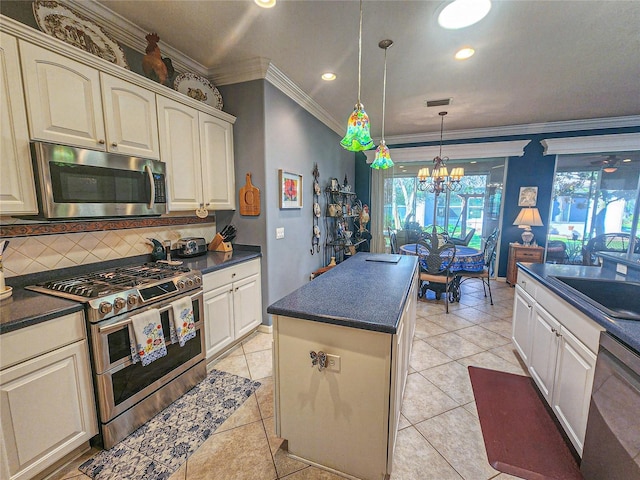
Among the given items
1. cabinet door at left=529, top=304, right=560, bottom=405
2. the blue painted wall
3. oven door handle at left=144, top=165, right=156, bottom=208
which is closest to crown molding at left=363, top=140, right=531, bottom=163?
the blue painted wall

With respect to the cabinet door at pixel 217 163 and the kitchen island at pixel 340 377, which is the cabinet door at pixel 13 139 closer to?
the cabinet door at pixel 217 163

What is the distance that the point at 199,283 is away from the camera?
2098 mm

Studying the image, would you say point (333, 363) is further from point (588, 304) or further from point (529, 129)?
point (529, 129)

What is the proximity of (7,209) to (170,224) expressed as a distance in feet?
3.96

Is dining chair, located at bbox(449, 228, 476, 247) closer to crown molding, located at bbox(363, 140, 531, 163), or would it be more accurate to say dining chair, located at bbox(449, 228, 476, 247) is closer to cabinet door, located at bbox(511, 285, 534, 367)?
crown molding, located at bbox(363, 140, 531, 163)

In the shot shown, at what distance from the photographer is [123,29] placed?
212 cm

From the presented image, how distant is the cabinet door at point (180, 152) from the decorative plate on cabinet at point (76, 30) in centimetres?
37

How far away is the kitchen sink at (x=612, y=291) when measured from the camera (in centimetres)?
182

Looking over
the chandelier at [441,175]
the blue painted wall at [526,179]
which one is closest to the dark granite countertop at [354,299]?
the chandelier at [441,175]

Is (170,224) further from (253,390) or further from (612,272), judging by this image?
(612,272)

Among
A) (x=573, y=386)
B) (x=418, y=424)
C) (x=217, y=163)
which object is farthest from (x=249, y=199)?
(x=573, y=386)

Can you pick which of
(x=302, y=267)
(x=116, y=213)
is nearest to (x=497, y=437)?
(x=302, y=267)

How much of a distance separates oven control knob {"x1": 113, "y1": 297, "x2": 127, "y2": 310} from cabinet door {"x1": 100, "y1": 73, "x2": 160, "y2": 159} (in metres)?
1.04

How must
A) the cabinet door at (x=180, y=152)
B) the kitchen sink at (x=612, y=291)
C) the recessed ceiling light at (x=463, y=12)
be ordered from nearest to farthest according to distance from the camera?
the recessed ceiling light at (x=463, y=12)
the kitchen sink at (x=612, y=291)
the cabinet door at (x=180, y=152)
